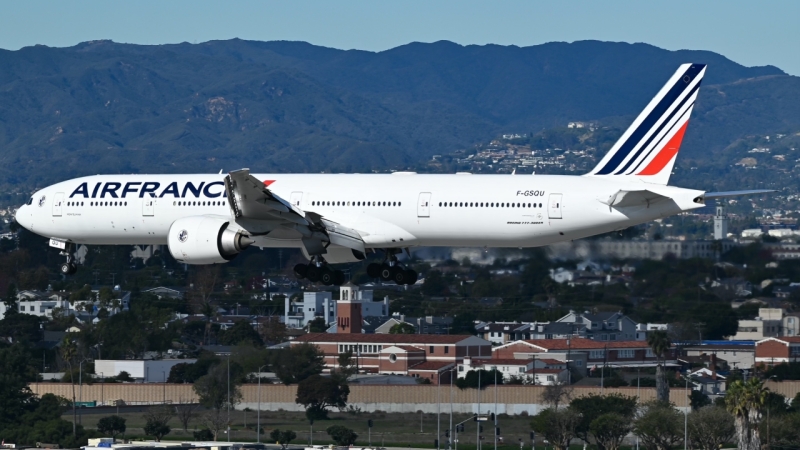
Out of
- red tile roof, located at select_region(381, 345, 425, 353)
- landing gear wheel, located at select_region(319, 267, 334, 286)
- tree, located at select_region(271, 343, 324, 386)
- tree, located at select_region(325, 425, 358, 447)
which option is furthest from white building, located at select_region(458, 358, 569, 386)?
landing gear wheel, located at select_region(319, 267, 334, 286)

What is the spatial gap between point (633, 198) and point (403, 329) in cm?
6720

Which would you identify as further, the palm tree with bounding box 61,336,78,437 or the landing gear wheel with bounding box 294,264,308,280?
the palm tree with bounding box 61,336,78,437

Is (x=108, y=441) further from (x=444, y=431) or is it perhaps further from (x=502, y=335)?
(x=502, y=335)

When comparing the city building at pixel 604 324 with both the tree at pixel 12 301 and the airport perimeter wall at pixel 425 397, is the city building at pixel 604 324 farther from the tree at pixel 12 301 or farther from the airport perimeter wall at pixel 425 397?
the tree at pixel 12 301

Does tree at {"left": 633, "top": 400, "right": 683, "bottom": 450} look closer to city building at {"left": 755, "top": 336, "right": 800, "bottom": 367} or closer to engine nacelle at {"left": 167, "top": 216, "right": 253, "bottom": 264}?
city building at {"left": 755, "top": 336, "right": 800, "bottom": 367}

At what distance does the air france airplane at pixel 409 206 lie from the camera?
154 ft

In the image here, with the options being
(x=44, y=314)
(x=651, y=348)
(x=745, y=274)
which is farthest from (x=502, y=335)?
(x=44, y=314)

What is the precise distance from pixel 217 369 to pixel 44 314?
3941 centimetres

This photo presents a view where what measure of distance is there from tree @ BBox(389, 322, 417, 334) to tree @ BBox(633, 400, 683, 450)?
34.0m

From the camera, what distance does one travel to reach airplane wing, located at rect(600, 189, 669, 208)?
45406 mm

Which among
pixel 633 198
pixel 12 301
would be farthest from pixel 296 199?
pixel 12 301

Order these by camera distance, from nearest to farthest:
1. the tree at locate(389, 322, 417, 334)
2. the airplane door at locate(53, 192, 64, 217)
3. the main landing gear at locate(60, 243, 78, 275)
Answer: the airplane door at locate(53, 192, 64, 217) < the main landing gear at locate(60, 243, 78, 275) < the tree at locate(389, 322, 417, 334)

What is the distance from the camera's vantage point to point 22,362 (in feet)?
305

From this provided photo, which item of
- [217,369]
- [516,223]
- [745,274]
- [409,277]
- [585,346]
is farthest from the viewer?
[585,346]
